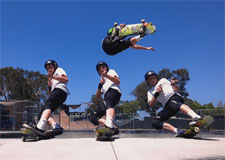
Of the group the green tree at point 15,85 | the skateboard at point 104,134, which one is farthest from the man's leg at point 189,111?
the green tree at point 15,85

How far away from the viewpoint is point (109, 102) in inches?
134

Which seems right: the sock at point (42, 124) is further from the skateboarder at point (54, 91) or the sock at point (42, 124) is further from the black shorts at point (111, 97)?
the black shorts at point (111, 97)

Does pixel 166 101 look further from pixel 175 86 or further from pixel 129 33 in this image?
pixel 129 33

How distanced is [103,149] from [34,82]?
1347 inches

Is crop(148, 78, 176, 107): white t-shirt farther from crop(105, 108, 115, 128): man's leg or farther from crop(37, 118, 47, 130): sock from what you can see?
crop(37, 118, 47, 130): sock

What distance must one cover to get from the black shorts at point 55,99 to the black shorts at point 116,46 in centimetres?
105

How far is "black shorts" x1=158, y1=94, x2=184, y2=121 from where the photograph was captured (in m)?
3.58

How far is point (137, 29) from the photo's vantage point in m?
2.64

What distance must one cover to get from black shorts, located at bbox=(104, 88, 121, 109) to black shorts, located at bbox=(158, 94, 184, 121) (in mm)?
882

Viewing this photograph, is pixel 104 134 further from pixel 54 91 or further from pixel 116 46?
pixel 116 46

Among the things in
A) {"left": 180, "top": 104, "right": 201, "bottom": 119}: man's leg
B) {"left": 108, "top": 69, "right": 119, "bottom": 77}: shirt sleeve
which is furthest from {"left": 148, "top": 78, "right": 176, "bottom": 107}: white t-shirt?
{"left": 108, "top": 69, "right": 119, "bottom": 77}: shirt sleeve

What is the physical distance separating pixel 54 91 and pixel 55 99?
14 centimetres

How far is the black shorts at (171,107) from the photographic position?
3.58 metres

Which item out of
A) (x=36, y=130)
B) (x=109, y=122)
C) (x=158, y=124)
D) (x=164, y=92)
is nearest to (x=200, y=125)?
(x=158, y=124)
